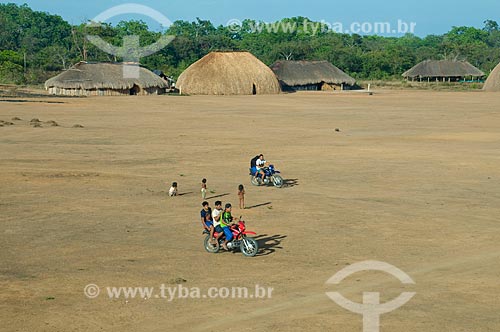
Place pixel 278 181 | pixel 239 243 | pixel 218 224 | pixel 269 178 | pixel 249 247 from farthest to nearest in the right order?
pixel 269 178 → pixel 278 181 → pixel 218 224 → pixel 239 243 → pixel 249 247

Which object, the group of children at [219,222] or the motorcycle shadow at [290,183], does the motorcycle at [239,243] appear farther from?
the motorcycle shadow at [290,183]

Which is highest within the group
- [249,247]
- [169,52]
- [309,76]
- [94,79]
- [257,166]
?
[169,52]

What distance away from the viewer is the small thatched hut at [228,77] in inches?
2662

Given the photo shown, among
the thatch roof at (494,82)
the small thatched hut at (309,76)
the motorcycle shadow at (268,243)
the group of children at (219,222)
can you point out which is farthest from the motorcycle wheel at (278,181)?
the thatch roof at (494,82)

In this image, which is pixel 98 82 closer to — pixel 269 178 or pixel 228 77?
pixel 228 77

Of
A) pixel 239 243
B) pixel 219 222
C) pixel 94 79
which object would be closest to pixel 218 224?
pixel 219 222

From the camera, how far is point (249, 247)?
1384 cm

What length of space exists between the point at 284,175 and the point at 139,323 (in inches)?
530

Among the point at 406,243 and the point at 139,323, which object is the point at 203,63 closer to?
the point at 406,243

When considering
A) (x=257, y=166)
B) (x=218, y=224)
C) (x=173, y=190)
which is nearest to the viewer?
(x=218, y=224)

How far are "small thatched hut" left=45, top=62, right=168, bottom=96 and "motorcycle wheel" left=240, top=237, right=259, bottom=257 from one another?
163ft

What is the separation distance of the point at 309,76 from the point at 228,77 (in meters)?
12.8

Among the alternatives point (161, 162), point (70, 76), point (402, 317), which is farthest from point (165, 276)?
point (70, 76)

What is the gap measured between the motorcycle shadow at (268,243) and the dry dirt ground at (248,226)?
0.04m
